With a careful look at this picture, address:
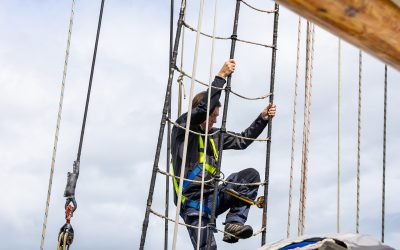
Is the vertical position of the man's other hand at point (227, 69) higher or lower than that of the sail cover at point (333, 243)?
higher

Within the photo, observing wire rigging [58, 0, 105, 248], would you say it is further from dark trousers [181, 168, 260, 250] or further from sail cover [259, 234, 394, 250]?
sail cover [259, 234, 394, 250]

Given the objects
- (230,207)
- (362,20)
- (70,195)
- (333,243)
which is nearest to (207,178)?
(230,207)

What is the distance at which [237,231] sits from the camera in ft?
16.1

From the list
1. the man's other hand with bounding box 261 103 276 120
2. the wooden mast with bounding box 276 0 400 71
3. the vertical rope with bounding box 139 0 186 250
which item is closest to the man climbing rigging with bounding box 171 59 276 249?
the vertical rope with bounding box 139 0 186 250

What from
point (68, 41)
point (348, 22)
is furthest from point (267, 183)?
point (348, 22)

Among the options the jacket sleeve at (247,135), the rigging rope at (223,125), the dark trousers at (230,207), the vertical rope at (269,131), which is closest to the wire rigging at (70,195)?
the dark trousers at (230,207)

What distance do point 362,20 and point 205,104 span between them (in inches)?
117

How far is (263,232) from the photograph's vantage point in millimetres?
5441

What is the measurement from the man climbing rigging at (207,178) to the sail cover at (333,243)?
2.47 metres

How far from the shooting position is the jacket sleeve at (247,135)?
5.49 meters

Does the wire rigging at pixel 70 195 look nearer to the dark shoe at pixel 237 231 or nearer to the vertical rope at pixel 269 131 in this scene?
the dark shoe at pixel 237 231

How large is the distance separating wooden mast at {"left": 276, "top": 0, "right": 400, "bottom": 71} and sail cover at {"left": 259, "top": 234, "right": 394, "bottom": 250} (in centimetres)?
60

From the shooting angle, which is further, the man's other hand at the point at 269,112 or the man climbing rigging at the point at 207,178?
the man's other hand at the point at 269,112

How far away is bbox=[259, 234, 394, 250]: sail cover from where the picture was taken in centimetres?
232
